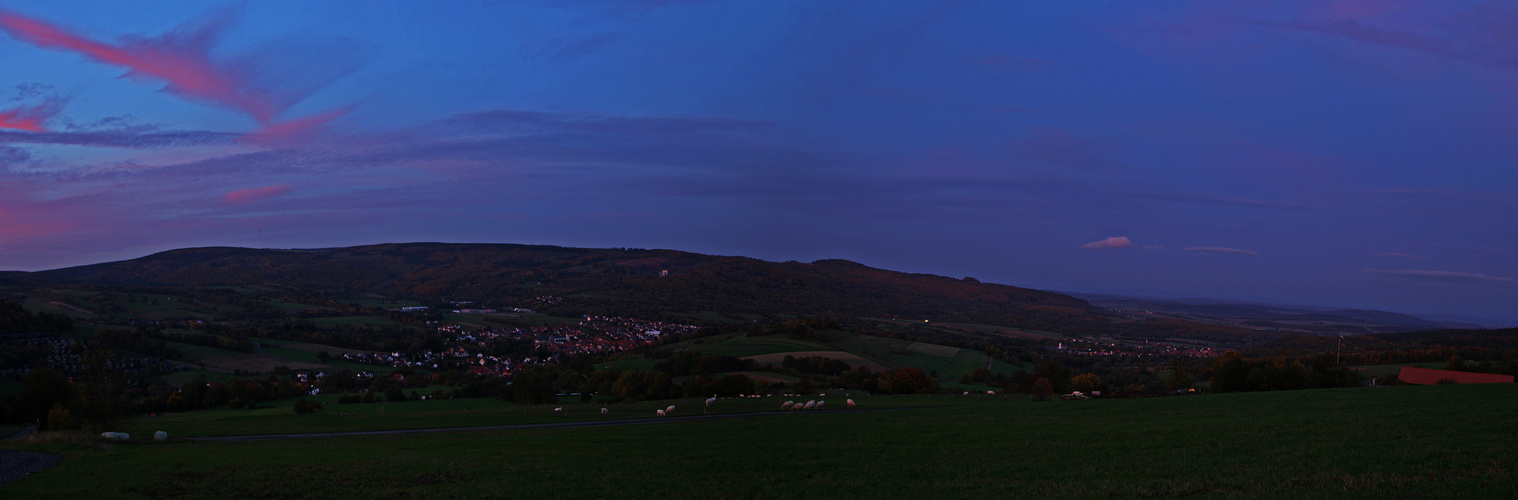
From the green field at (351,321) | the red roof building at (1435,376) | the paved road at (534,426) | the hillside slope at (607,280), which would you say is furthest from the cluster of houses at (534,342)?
the red roof building at (1435,376)

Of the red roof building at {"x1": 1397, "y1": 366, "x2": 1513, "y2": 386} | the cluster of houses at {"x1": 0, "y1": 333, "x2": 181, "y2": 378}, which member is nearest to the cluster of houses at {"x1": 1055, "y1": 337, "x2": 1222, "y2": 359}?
the red roof building at {"x1": 1397, "y1": 366, "x2": 1513, "y2": 386}

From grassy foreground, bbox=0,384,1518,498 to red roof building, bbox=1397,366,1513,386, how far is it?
23656 millimetres

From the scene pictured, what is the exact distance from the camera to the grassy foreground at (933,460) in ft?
30.1

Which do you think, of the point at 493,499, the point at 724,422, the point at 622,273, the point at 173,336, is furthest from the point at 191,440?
the point at 622,273

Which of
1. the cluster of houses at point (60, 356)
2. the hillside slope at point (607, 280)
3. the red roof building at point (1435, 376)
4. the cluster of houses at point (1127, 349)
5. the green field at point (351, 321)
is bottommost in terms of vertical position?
the cluster of houses at point (60, 356)

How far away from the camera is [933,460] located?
43.1 ft

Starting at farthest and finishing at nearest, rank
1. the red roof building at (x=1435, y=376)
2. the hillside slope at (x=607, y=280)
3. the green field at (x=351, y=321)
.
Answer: the green field at (x=351, y=321), the hillside slope at (x=607, y=280), the red roof building at (x=1435, y=376)

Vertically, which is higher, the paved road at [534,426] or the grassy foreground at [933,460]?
the grassy foreground at [933,460]

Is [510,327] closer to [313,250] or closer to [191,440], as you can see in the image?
[191,440]

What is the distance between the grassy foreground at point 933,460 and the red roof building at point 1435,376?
23.7 metres

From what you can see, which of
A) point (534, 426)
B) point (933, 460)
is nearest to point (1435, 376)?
point (933, 460)

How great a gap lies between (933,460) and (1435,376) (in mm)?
41869

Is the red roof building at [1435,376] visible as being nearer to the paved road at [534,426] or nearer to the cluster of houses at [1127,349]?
the cluster of houses at [1127,349]

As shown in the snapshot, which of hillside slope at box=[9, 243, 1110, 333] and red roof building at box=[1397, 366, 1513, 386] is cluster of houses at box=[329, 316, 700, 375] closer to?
hillside slope at box=[9, 243, 1110, 333]
